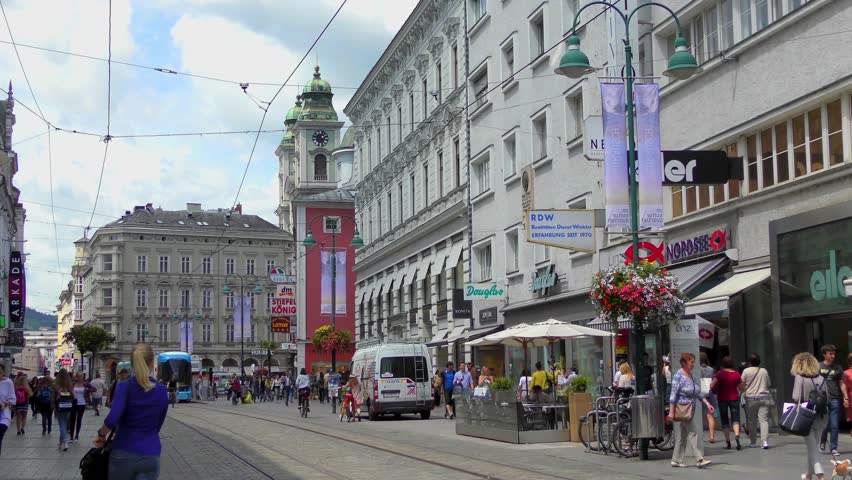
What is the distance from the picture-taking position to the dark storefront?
19.8 meters

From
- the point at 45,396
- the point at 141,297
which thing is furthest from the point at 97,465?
the point at 141,297

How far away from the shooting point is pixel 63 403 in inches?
885

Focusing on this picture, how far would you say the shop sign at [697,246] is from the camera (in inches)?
939

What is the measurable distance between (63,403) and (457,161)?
2381 centimetres

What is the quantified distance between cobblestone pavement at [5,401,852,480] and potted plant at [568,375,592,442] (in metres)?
0.42

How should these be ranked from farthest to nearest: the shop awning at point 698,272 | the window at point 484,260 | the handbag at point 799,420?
1. the window at point 484,260
2. the shop awning at point 698,272
3. the handbag at point 799,420

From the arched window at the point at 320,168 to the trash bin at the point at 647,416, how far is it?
8452 cm

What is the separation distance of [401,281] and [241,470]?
35980 millimetres

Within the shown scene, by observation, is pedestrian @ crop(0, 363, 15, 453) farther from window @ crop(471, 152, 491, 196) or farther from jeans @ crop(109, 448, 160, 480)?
window @ crop(471, 152, 491, 196)

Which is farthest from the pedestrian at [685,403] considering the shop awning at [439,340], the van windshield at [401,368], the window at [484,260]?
the shop awning at [439,340]

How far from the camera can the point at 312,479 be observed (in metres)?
15.6

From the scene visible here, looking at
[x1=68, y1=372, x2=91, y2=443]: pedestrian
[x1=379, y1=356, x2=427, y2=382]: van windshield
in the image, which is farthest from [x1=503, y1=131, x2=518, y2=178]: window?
[x1=68, y1=372, x2=91, y2=443]: pedestrian

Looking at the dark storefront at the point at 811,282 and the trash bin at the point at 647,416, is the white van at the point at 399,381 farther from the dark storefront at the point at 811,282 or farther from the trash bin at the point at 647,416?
the trash bin at the point at 647,416

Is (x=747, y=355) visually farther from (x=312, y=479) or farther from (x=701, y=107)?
(x=312, y=479)
